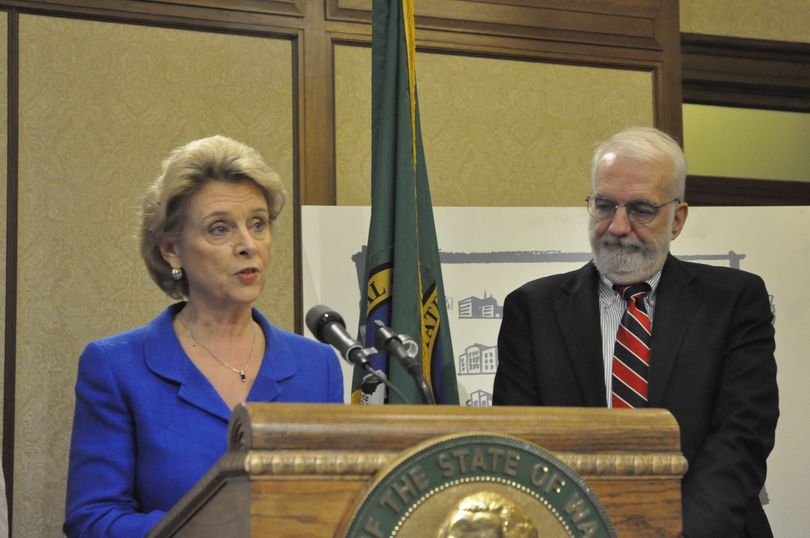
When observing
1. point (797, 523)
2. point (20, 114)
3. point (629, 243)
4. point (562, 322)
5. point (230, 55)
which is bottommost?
point (797, 523)

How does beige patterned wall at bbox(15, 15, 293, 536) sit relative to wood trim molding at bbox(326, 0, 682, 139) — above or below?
below

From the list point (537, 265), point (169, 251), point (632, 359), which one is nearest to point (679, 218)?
point (632, 359)

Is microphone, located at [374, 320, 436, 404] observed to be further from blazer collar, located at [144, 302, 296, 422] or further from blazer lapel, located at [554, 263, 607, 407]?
blazer lapel, located at [554, 263, 607, 407]

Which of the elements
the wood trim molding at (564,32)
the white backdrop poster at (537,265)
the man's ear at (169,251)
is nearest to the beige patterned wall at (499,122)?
the wood trim molding at (564,32)

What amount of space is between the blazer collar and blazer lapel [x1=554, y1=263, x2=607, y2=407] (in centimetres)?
78

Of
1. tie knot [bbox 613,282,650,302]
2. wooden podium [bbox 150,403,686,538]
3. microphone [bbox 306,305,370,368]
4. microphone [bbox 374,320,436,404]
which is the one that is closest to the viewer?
wooden podium [bbox 150,403,686,538]

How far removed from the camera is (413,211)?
3348 mm

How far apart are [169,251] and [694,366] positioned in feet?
4.16

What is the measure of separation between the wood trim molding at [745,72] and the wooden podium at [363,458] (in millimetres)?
4550

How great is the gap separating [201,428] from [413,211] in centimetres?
Result: 124

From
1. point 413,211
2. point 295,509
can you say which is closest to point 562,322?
point 413,211

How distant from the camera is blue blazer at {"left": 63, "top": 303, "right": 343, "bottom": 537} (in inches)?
85.7

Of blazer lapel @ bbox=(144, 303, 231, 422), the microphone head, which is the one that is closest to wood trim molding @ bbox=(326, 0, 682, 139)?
blazer lapel @ bbox=(144, 303, 231, 422)

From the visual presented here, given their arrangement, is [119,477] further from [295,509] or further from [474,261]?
[474,261]
